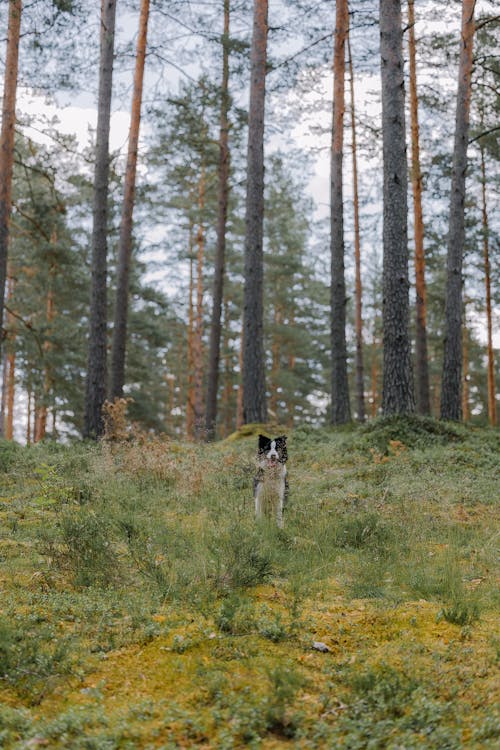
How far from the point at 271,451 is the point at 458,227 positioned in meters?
11.0

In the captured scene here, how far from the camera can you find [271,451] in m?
6.70

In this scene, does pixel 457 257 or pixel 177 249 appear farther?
pixel 177 249

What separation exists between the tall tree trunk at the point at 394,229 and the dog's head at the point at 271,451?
18.6 feet

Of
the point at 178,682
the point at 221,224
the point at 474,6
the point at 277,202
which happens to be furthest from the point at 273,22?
the point at 178,682

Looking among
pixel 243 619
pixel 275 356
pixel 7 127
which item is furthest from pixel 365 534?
pixel 275 356

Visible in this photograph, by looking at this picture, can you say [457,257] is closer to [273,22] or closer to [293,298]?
[273,22]

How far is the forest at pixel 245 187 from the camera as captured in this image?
1426 cm

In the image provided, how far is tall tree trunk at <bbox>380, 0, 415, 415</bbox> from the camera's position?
12.0 m

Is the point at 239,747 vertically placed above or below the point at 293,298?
below

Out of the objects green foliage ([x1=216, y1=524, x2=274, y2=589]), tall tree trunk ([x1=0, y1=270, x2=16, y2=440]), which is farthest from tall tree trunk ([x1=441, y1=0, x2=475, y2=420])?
tall tree trunk ([x1=0, y1=270, x2=16, y2=440])

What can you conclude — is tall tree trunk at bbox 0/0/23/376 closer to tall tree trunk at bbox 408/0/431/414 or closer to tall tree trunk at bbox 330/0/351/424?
tall tree trunk at bbox 330/0/351/424

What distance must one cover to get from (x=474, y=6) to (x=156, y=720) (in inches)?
691

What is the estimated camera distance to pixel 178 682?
329 centimetres

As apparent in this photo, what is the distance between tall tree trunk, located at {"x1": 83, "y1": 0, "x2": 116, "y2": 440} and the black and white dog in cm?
775
